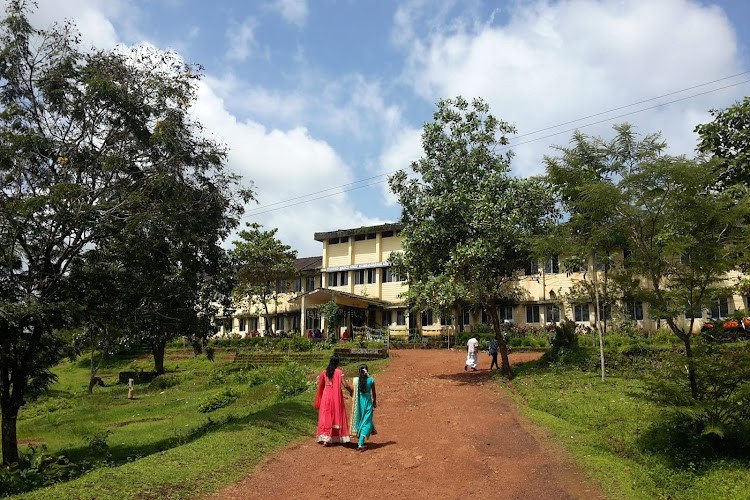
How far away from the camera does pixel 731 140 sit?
19.4 meters

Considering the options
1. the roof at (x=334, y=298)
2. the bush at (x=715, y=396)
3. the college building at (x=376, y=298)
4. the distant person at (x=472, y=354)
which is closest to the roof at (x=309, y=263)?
the college building at (x=376, y=298)

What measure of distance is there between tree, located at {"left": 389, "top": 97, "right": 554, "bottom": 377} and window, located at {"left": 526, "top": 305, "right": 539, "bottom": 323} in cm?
1437

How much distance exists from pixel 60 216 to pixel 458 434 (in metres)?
9.49

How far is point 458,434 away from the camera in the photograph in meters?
12.8

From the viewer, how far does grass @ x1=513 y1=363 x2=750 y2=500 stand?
8.98 meters

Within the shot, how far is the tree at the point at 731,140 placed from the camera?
18.6 m

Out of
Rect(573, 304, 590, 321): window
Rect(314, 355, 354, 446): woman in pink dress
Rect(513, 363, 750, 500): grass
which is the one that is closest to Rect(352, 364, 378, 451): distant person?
Rect(314, 355, 354, 446): woman in pink dress

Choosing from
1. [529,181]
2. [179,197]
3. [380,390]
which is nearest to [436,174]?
[529,181]

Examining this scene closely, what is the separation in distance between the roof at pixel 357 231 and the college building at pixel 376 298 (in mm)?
70

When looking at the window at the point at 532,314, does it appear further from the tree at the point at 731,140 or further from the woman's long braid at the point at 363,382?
the woman's long braid at the point at 363,382

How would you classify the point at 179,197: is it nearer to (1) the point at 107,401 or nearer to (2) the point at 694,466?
(2) the point at 694,466

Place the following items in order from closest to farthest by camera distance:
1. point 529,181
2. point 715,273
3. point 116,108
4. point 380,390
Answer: point 715,273, point 116,108, point 380,390, point 529,181

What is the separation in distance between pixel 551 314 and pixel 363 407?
26055 millimetres

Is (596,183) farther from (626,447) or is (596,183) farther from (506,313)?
(506,313)
